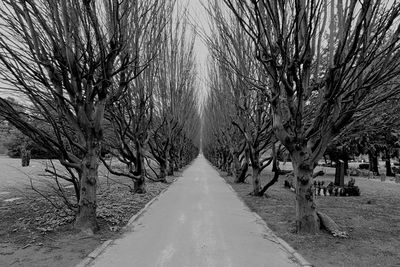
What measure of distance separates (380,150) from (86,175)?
28.1 m

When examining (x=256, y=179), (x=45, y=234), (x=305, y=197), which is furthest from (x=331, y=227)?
(x=256, y=179)

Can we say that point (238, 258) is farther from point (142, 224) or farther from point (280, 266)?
point (142, 224)

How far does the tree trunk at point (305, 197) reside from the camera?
7656 mm

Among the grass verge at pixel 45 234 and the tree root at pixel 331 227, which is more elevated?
the tree root at pixel 331 227

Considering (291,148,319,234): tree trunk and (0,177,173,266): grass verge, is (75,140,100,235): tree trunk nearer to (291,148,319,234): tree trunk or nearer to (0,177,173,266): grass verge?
(0,177,173,266): grass verge

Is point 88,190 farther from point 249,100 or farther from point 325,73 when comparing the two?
point 249,100

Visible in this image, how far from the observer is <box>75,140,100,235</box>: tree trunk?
7.58 meters

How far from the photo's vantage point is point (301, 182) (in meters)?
7.77

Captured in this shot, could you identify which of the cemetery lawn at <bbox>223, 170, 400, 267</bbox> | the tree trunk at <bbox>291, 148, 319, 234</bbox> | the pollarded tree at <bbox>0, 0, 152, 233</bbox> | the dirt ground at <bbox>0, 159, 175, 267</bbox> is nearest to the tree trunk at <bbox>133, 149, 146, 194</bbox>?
the dirt ground at <bbox>0, 159, 175, 267</bbox>

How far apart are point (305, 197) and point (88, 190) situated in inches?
192

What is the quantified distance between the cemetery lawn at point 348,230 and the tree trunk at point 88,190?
4.21m

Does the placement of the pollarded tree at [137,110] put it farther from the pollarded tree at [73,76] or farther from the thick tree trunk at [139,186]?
the pollarded tree at [73,76]

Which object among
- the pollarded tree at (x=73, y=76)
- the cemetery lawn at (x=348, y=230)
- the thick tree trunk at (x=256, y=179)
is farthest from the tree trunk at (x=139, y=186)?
the pollarded tree at (x=73, y=76)

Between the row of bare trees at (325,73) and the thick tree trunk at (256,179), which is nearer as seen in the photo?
the row of bare trees at (325,73)
